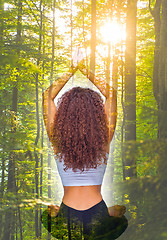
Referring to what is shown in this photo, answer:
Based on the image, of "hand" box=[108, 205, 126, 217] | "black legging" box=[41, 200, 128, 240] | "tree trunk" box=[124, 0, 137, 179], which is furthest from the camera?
"tree trunk" box=[124, 0, 137, 179]

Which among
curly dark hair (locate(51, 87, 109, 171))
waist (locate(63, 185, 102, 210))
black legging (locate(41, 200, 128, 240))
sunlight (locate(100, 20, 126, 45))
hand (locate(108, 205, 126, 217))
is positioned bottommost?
black legging (locate(41, 200, 128, 240))

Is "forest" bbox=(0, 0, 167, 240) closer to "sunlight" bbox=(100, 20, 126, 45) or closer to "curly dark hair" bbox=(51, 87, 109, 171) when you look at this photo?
"sunlight" bbox=(100, 20, 126, 45)

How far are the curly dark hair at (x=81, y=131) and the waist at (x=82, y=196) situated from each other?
6.1 inches

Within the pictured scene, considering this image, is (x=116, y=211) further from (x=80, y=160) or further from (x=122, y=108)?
(x=122, y=108)

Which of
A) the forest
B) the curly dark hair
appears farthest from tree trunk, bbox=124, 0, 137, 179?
the curly dark hair

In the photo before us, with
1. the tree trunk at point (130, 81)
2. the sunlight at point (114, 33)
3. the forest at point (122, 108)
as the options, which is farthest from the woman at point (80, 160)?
the sunlight at point (114, 33)

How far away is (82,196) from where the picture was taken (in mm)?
2104

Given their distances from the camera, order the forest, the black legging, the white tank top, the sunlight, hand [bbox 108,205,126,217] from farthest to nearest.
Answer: the sunlight < the white tank top < hand [bbox 108,205,126,217] < the black legging < the forest

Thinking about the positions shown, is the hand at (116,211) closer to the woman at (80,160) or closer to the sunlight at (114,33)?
the woman at (80,160)

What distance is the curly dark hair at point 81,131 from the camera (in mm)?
2168

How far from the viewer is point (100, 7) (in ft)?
40.0

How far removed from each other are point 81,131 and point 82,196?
0.49 m

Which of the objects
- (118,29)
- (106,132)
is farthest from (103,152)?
(118,29)

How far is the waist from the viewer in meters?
2.07
